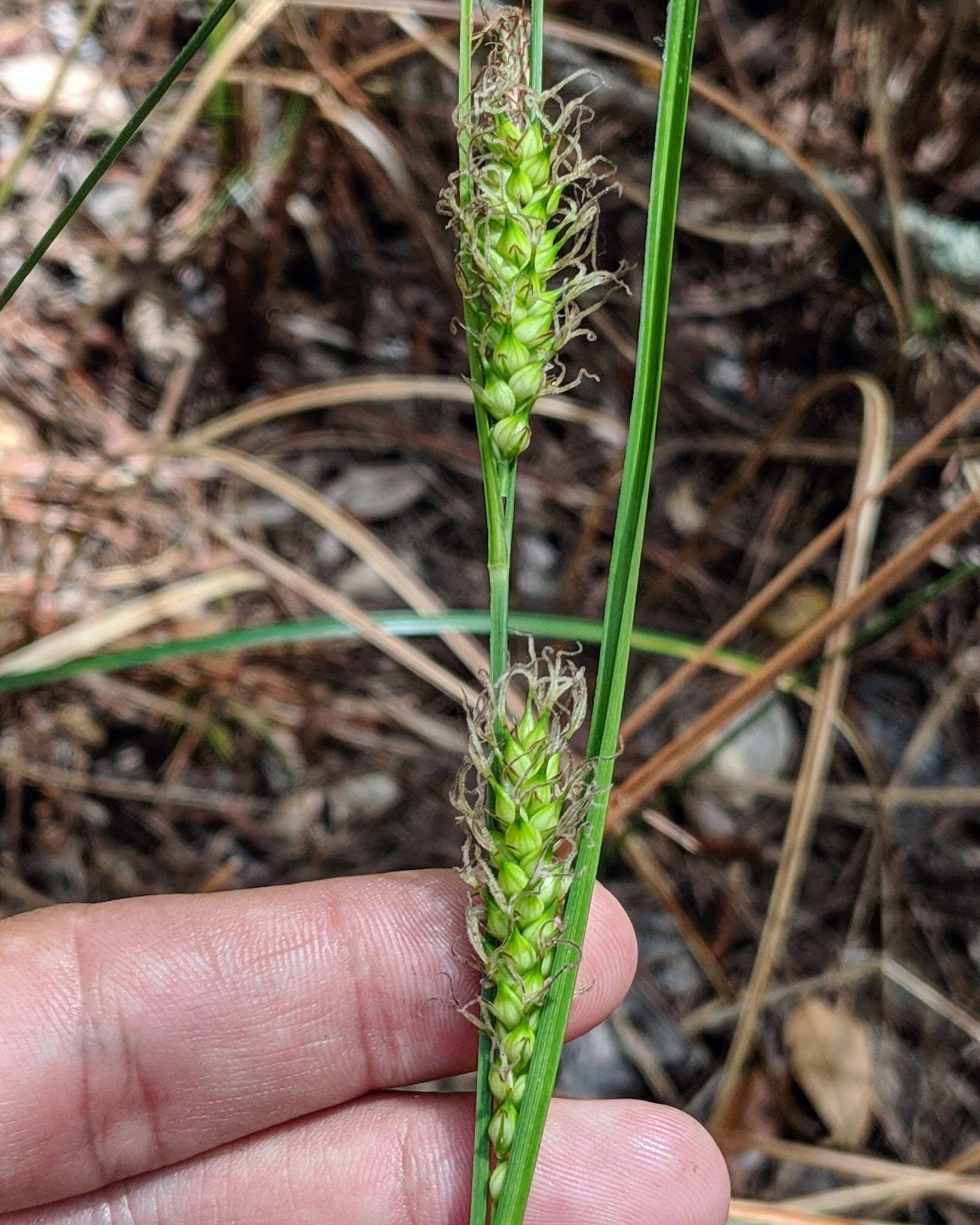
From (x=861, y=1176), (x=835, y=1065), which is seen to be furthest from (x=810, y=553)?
(x=861, y=1176)

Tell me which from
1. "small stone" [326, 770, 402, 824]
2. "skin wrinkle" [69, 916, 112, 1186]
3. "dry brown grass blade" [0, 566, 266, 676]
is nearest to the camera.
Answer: "skin wrinkle" [69, 916, 112, 1186]

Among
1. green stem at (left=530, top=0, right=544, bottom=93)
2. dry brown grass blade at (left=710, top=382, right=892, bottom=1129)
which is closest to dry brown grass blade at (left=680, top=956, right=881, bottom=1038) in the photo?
dry brown grass blade at (left=710, top=382, right=892, bottom=1129)

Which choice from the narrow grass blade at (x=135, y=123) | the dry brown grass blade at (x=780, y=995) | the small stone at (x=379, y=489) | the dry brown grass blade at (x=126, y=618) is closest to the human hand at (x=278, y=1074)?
the dry brown grass blade at (x=780, y=995)

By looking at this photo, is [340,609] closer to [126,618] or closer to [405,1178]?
[126,618]

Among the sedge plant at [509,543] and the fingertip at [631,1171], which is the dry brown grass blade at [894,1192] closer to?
the fingertip at [631,1171]

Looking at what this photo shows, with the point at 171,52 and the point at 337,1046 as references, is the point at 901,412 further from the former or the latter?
the point at 171,52

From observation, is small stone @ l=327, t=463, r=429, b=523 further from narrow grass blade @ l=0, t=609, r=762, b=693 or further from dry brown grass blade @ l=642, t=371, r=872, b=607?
narrow grass blade @ l=0, t=609, r=762, b=693

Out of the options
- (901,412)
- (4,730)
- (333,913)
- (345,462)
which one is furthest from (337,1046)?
(901,412)

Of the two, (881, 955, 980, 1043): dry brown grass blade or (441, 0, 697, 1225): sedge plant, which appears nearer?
(441, 0, 697, 1225): sedge plant
